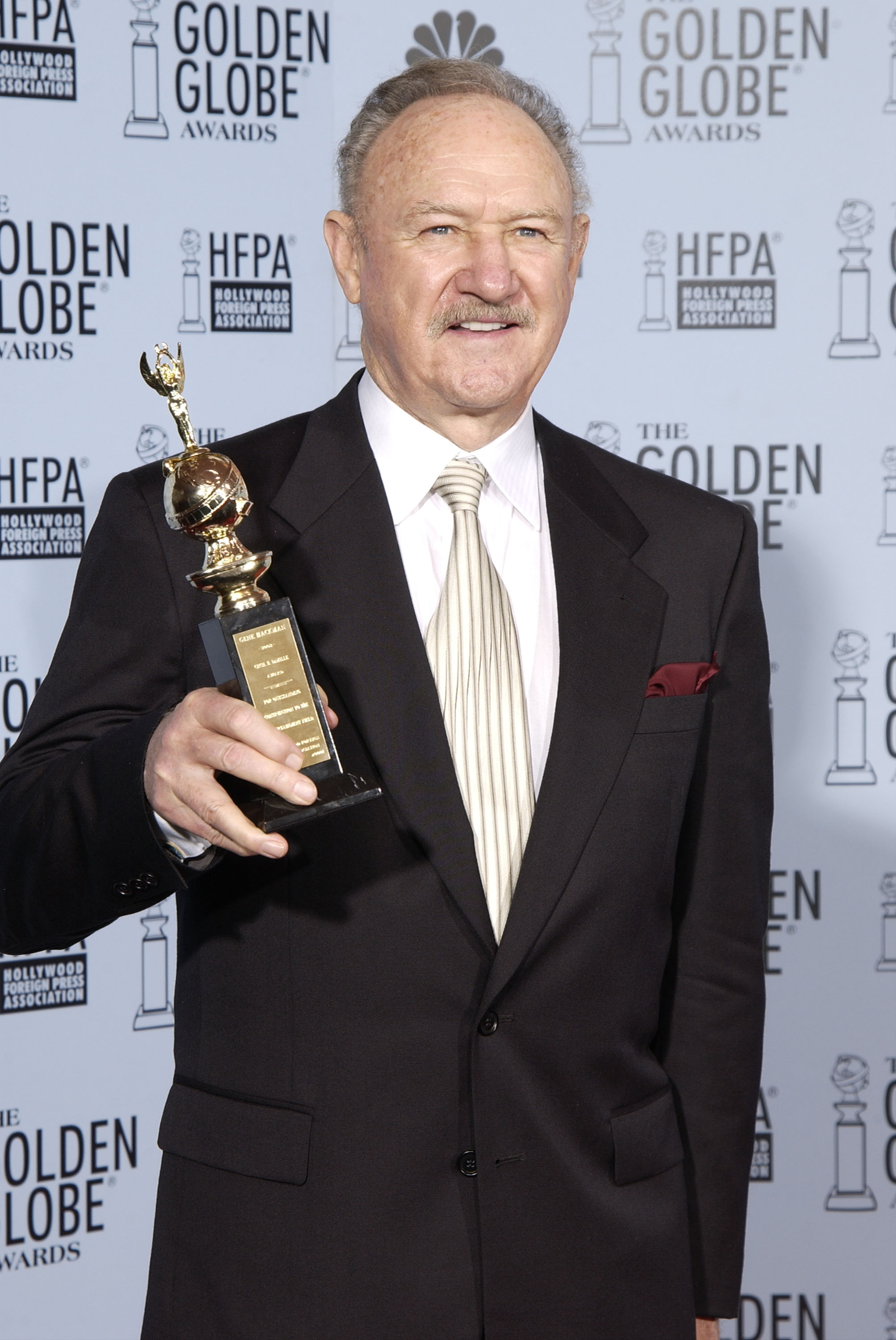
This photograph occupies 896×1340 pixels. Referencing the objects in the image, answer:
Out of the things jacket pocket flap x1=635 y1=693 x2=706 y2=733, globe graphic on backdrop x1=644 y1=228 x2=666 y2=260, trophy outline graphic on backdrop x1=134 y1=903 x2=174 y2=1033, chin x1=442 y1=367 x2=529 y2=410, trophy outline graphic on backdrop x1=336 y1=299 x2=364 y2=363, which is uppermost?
globe graphic on backdrop x1=644 y1=228 x2=666 y2=260

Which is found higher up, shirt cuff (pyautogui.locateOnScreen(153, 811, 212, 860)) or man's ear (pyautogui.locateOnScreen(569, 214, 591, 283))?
man's ear (pyautogui.locateOnScreen(569, 214, 591, 283))

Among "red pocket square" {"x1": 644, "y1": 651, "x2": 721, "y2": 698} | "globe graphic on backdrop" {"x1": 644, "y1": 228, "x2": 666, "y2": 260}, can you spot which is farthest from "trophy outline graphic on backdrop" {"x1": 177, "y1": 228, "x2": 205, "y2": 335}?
"red pocket square" {"x1": 644, "y1": 651, "x2": 721, "y2": 698}

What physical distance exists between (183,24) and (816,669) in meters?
1.77

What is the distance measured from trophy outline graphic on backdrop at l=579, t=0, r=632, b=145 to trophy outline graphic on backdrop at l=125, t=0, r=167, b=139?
82cm

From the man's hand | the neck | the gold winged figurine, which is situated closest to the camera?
the man's hand

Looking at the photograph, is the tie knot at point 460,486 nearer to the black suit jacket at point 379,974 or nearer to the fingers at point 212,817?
the black suit jacket at point 379,974

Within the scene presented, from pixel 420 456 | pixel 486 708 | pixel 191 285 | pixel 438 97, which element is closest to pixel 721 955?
pixel 486 708

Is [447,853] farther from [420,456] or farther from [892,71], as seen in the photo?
[892,71]

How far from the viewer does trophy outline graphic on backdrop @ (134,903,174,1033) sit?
2803mm

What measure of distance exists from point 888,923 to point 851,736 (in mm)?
407

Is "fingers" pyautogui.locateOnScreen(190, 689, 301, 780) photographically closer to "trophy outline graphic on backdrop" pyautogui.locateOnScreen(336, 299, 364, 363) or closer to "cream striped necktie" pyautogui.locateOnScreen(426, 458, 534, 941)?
"cream striped necktie" pyautogui.locateOnScreen(426, 458, 534, 941)

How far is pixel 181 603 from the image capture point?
1.50 meters

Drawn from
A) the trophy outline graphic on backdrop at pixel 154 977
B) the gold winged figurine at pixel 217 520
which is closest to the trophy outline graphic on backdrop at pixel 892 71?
the gold winged figurine at pixel 217 520

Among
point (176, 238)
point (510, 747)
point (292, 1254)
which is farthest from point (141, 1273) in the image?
point (176, 238)
